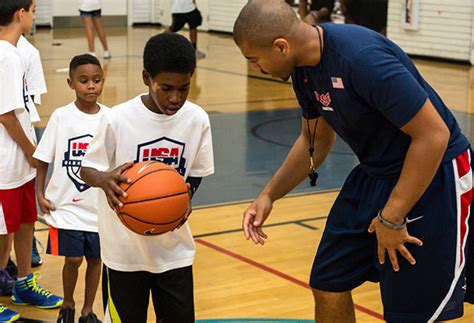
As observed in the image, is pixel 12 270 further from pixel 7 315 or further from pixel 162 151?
pixel 162 151

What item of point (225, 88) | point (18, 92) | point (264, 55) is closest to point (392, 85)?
point (264, 55)

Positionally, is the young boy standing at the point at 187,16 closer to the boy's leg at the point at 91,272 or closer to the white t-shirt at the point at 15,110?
the white t-shirt at the point at 15,110

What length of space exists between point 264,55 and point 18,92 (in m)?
1.93

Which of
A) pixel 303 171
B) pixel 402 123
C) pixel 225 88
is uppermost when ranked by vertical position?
pixel 402 123

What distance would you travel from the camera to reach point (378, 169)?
3.50 m

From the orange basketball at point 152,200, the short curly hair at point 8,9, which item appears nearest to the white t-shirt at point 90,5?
the short curly hair at point 8,9

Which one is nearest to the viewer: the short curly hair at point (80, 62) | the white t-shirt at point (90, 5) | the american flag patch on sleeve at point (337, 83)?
the american flag patch on sleeve at point (337, 83)

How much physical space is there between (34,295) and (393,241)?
2397mm

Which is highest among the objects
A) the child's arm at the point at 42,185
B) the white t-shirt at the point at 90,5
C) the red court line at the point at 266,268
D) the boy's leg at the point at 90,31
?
the child's arm at the point at 42,185

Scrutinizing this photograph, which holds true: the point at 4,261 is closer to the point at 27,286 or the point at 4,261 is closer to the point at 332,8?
the point at 27,286

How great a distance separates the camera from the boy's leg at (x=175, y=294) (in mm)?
3758

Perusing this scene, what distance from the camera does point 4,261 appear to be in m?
5.15

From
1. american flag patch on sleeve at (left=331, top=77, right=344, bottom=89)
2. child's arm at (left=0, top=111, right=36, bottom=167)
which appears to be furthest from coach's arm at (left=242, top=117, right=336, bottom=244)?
child's arm at (left=0, top=111, right=36, bottom=167)

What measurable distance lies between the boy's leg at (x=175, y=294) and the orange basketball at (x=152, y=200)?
278mm
